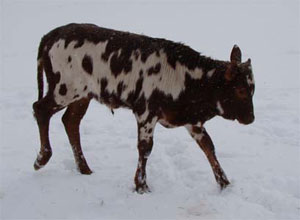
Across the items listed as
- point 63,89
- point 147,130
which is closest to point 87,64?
point 63,89

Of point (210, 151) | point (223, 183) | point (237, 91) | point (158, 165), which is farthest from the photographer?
point (158, 165)

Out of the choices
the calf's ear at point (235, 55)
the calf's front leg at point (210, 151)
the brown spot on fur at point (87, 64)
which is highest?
the calf's ear at point (235, 55)

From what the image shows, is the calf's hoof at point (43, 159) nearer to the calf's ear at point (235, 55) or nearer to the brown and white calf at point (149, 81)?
the brown and white calf at point (149, 81)

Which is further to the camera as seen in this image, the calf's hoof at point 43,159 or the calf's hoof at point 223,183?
the calf's hoof at point 43,159

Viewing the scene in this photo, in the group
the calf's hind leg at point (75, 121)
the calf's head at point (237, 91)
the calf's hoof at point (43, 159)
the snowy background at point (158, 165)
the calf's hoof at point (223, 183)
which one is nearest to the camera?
the snowy background at point (158, 165)

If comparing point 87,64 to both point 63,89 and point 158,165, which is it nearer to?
point 63,89

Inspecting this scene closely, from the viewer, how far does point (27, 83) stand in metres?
11.0

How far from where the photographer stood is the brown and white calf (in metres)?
5.04

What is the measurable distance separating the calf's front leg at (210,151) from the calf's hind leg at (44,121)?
1.75 meters

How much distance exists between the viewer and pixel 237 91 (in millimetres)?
4988

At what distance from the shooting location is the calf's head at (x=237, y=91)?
492 cm

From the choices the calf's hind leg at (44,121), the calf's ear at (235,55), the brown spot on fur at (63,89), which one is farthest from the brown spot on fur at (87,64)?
the calf's ear at (235,55)

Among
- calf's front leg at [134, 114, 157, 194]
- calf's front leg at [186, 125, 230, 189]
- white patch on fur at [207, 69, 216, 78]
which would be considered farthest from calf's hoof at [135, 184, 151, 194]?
white patch on fur at [207, 69, 216, 78]

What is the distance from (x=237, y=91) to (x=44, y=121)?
2.43 metres
